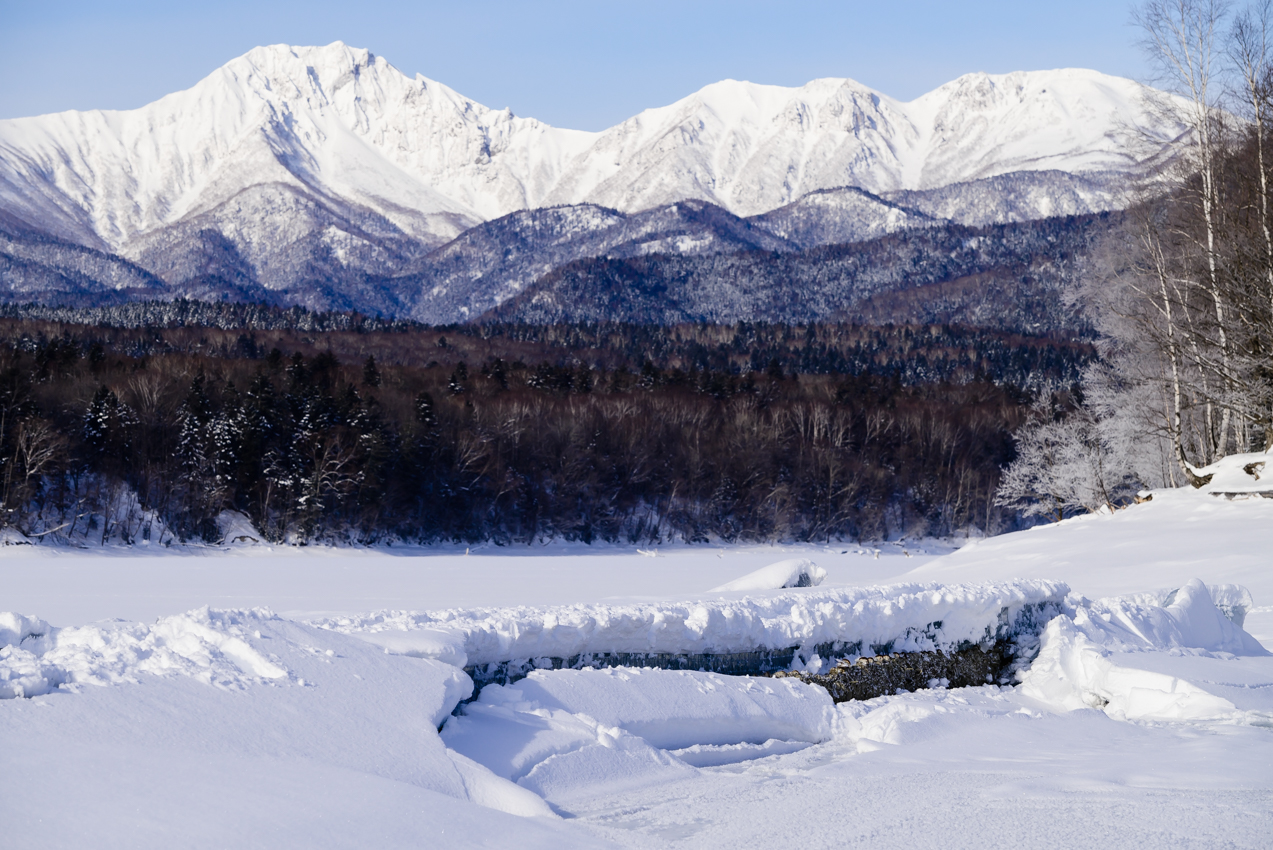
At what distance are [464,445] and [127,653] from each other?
6397 centimetres

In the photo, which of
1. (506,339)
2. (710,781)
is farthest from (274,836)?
(506,339)

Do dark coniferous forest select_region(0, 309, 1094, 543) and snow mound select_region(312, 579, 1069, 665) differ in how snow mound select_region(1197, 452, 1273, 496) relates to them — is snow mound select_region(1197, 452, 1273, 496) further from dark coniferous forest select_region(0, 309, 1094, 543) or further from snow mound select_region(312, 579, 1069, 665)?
dark coniferous forest select_region(0, 309, 1094, 543)

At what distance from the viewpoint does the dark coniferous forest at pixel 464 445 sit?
5981 cm

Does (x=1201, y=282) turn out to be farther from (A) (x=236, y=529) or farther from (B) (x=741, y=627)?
(A) (x=236, y=529)

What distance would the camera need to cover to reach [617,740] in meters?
9.75

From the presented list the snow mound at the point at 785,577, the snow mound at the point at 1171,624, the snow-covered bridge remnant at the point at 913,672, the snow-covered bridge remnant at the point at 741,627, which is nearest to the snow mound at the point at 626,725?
the snow-covered bridge remnant at the point at 741,627

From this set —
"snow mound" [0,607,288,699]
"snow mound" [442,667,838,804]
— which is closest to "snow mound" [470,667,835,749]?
"snow mound" [442,667,838,804]

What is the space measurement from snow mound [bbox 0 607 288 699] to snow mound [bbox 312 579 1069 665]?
210 centimetres

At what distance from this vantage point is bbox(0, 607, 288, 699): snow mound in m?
7.81

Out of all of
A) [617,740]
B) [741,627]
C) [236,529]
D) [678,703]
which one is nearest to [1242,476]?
[741,627]

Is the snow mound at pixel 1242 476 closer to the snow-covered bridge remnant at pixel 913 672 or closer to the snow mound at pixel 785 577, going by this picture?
the snow mound at pixel 785 577

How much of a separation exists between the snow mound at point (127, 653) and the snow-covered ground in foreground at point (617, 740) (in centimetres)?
2

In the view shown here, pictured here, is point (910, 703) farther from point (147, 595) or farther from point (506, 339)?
point (506, 339)

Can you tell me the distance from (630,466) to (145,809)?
2916 inches
